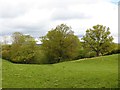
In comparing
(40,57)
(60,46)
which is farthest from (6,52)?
(60,46)

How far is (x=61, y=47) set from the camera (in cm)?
7025

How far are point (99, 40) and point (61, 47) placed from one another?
470 inches

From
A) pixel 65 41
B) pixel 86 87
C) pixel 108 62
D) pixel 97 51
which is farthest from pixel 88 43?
pixel 86 87

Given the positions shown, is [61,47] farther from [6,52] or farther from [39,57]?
[6,52]

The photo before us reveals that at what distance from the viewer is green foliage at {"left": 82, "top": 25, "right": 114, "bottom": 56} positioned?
242ft

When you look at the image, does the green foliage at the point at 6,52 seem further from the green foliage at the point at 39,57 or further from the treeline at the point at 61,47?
the green foliage at the point at 39,57

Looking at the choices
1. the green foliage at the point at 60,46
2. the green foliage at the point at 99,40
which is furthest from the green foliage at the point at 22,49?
the green foliage at the point at 99,40

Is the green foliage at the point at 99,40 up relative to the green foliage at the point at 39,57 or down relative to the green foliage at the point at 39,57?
up

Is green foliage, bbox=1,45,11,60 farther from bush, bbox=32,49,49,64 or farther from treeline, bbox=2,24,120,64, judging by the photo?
bush, bbox=32,49,49,64

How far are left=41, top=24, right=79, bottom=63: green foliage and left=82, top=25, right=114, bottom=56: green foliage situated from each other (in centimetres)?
591

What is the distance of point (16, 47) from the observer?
76875mm

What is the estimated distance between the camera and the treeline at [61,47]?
70.2 m

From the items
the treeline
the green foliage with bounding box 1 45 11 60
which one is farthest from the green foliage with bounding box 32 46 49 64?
the green foliage with bounding box 1 45 11 60

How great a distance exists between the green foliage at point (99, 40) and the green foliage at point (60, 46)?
233 inches
